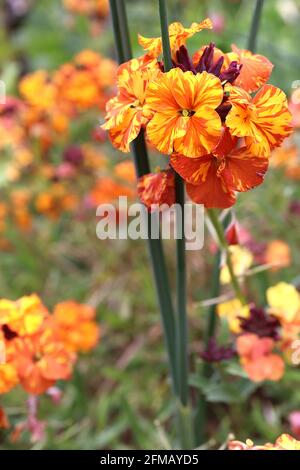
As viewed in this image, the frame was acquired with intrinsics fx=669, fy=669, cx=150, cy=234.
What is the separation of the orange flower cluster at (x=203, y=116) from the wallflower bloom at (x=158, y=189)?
3 cm

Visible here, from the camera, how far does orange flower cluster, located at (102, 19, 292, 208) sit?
0.56m

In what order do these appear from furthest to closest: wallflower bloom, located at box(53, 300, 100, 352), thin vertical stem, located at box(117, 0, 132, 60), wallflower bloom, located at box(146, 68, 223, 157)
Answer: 1. wallflower bloom, located at box(53, 300, 100, 352)
2. thin vertical stem, located at box(117, 0, 132, 60)
3. wallflower bloom, located at box(146, 68, 223, 157)

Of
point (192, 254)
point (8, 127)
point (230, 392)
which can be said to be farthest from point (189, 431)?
point (8, 127)

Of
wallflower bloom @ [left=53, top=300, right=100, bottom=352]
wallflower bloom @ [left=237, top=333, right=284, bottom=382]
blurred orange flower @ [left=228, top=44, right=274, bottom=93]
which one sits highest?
blurred orange flower @ [left=228, top=44, right=274, bottom=93]

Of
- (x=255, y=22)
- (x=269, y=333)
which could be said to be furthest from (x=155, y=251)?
(x=255, y=22)

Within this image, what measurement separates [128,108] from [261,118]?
12 centimetres

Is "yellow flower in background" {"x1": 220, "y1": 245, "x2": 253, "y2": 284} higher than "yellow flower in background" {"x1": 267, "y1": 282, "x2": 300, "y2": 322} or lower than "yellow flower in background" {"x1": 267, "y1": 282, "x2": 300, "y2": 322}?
higher

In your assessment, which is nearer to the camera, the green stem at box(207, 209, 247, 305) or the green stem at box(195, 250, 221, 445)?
the green stem at box(207, 209, 247, 305)

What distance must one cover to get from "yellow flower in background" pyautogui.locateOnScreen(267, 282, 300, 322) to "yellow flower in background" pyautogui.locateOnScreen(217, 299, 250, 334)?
1.6 inches

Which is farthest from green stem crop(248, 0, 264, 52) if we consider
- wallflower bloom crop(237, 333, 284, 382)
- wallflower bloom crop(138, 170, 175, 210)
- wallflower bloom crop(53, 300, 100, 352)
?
wallflower bloom crop(53, 300, 100, 352)

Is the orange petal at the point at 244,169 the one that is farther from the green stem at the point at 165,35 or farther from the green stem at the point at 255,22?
the green stem at the point at 255,22

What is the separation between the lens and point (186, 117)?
57 centimetres

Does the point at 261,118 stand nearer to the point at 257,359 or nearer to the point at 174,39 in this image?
the point at 174,39

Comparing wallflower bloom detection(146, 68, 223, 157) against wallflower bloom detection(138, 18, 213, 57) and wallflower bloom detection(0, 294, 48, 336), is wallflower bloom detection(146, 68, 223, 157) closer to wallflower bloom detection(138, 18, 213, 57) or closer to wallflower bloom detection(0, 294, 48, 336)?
wallflower bloom detection(138, 18, 213, 57)
